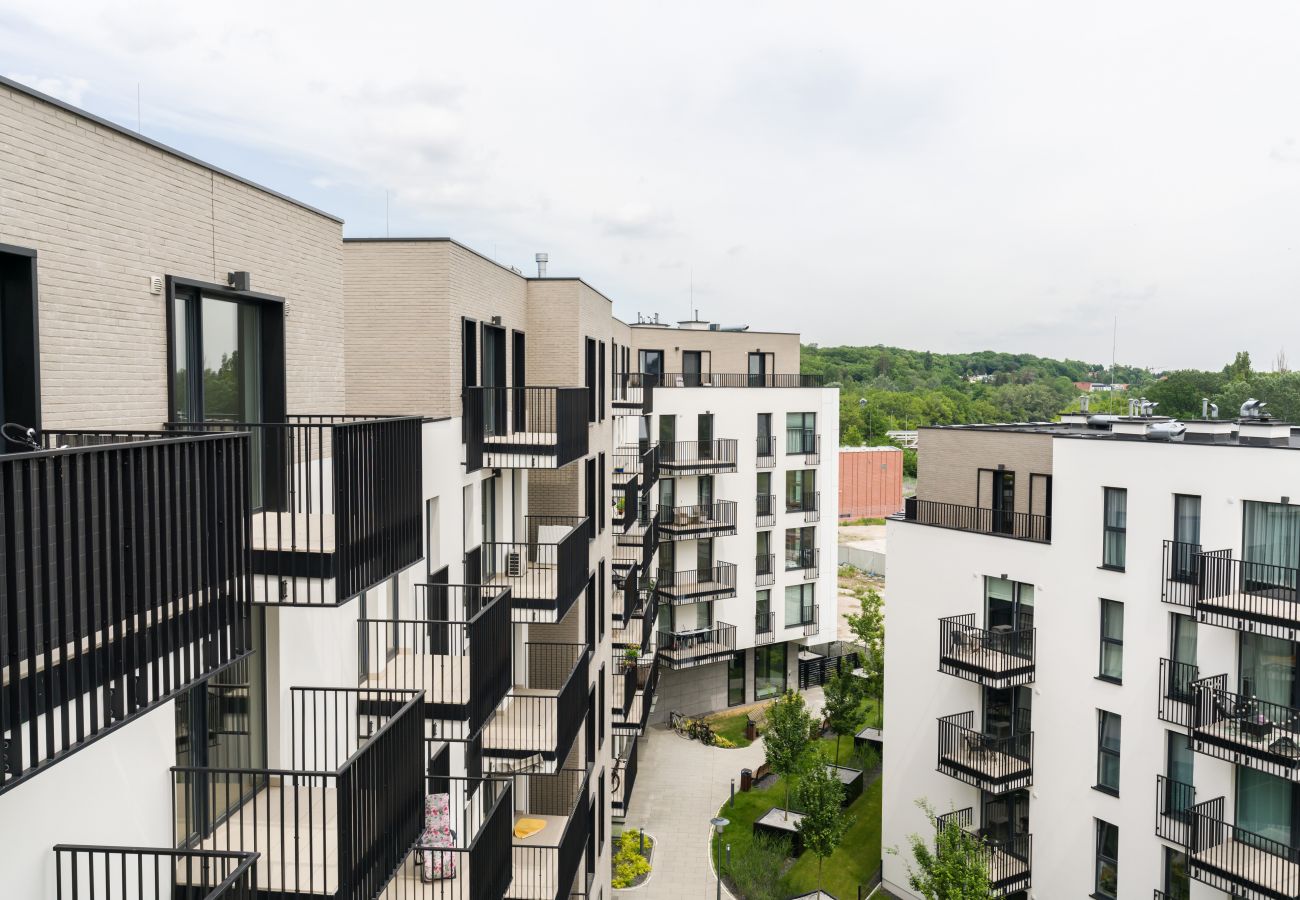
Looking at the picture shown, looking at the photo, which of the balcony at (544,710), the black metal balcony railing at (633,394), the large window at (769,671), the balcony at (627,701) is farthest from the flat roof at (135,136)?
the large window at (769,671)

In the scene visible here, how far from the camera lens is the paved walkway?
26625mm

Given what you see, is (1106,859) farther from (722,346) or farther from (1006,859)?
(722,346)

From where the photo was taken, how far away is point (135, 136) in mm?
7238

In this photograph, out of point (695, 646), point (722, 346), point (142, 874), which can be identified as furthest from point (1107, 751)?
point (722, 346)

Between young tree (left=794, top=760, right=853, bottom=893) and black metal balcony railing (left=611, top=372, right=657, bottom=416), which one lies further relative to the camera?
black metal balcony railing (left=611, top=372, right=657, bottom=416)

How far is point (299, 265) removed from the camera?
1035 cm

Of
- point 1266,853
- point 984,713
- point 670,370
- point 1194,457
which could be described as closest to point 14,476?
point 1194,457

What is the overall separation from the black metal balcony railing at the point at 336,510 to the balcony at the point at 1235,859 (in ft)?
57.4

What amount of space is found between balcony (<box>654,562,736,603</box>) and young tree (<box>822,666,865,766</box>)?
5.55 m

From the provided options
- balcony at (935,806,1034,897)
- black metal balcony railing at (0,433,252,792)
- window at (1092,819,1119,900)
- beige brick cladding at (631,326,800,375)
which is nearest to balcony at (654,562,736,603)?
beige brick cladding at (631,326,800,375)

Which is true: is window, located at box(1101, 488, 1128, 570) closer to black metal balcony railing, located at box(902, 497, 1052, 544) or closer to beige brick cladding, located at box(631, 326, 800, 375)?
black metal balcony railing, located at box(902, 497, 1052, 544)

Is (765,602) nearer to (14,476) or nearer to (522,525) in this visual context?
(522,525)

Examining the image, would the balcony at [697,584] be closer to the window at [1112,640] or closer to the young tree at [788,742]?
the young tree at [788,742]

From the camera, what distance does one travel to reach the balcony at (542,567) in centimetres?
1648
